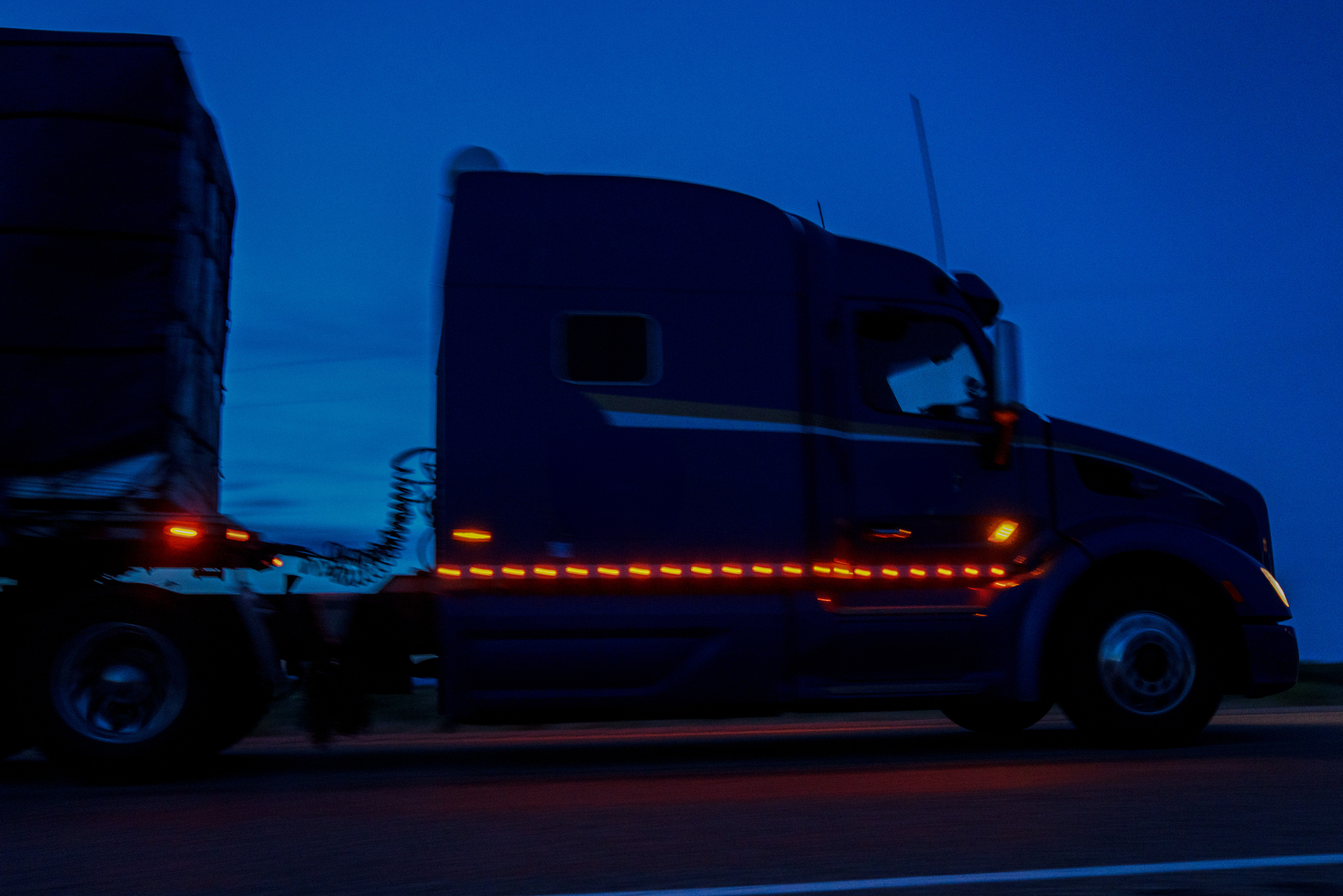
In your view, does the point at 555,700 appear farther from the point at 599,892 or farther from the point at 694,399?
the point at 599,892

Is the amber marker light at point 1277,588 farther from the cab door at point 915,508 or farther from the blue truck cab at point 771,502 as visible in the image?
the cab door at point 915,508

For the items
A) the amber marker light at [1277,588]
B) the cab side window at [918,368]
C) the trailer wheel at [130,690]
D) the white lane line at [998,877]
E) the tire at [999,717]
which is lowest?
the white lane line at [998,877]

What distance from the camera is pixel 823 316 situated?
7.47 metres

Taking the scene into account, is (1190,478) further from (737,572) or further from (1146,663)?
(737,572)

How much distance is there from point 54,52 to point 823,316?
436 cm

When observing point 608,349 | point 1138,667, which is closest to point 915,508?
point 1138,667

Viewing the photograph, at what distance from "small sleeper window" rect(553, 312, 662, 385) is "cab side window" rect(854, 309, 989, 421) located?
1.27 m

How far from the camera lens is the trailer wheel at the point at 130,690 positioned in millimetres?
6668

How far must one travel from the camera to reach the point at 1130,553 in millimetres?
7594

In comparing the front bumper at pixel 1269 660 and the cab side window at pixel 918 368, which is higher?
the cab side window at pixel 918 368

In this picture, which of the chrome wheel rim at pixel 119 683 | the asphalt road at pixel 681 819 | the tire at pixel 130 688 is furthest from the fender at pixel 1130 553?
the chrome wheel rim at pixel 119 683

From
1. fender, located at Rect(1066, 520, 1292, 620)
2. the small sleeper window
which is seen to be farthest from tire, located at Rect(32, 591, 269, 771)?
fender, located at Rect(1066, 520, 1292, 620)

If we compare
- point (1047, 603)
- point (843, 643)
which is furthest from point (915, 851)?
point (1047, 603)

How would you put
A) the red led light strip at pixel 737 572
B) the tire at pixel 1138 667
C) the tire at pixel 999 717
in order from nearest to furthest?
the red led light strip at pixel 737 572 → the tire at pixel 1138 667 → the tire at pixel 999 717
